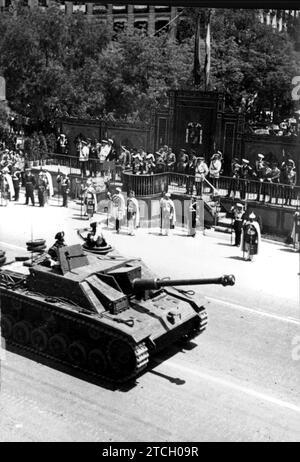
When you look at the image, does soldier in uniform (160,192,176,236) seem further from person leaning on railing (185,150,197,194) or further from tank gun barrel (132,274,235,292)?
tank gun barrel (132,274,235,292)

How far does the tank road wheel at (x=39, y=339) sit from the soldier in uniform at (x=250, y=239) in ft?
22.2

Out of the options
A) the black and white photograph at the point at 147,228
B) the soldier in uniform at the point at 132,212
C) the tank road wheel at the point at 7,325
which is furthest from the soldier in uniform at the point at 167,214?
the tank road wheel at the point at 7,325

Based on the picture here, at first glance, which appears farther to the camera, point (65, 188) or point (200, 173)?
point (200, 173)

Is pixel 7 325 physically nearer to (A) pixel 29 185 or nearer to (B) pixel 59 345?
(B) pixel 59 345

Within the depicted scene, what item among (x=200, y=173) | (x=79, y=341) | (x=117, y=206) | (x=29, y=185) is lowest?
(x=79, y=341)

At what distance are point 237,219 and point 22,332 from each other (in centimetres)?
783

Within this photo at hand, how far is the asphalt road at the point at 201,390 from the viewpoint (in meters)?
8.85

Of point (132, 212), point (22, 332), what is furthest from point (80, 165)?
point (22, 332)

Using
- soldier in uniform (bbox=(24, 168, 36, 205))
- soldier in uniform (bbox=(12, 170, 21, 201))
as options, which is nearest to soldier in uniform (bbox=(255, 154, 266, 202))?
soldier in uniform (bbox=(24, 168, 36, 205))

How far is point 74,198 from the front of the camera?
17.0 meters

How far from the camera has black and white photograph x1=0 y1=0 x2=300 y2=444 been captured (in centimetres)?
938

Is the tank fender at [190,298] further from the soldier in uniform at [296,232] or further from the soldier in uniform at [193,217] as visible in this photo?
the soldier in uniform at [296,232]

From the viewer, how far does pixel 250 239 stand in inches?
643

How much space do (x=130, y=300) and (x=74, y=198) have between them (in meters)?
6.39
